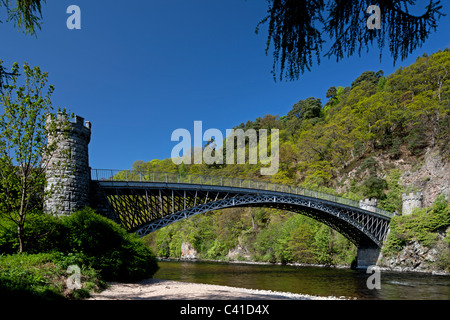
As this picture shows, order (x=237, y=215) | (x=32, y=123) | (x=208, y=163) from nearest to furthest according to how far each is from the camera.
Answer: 1. (x=32, y=123)
2. (x=237, y=215)
3. (x=208, y=163)

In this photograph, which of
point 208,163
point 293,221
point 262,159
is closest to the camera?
point 293,221

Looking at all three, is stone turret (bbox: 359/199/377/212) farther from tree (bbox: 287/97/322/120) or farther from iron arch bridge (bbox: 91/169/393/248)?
tree (bbox: 287/97/322/120)

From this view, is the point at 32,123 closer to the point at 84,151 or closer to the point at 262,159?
the point at 84,151

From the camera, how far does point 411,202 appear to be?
3366 centimetres

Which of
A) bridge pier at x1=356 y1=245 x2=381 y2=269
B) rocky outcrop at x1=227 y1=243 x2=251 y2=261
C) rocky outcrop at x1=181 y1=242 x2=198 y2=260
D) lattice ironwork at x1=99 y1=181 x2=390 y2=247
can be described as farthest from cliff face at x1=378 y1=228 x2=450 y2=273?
rocky outcrop at x1=181 y1=242 x2=198 y2=260

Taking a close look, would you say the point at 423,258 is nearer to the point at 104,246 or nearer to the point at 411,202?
the point at 411,202

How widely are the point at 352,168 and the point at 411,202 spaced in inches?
651

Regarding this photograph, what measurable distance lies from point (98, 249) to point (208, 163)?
72.2 metres

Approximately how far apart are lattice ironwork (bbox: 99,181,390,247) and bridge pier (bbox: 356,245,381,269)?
0.83 m

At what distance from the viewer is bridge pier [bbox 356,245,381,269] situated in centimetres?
3456
